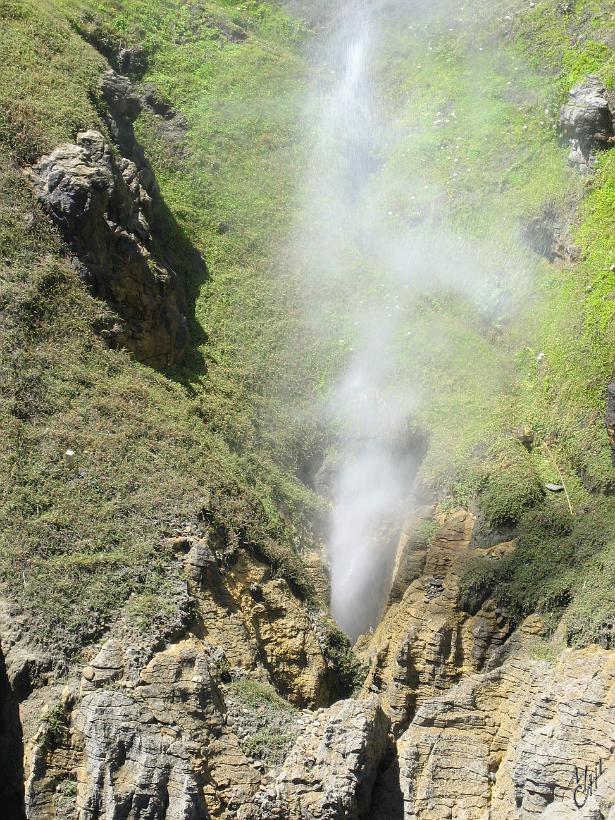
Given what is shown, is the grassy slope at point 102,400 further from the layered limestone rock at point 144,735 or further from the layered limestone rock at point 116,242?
the layered limestone rock at point 144,735

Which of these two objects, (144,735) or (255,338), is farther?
(255,338)

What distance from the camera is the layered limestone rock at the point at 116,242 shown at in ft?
71.2

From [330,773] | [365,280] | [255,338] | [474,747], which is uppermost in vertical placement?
[365,280]

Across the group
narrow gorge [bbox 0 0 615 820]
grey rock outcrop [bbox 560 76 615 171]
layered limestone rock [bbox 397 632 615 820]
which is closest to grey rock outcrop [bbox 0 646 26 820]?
narrow gorge [bbox 0 0 615 820]

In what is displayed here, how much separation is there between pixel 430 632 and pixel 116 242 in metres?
10.8

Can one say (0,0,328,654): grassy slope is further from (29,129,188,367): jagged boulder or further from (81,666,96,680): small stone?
(81,666,96,680): small stone

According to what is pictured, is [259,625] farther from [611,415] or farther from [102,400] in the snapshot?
[611,415]

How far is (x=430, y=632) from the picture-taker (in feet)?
62.2

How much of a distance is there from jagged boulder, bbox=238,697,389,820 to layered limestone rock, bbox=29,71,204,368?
9.91 metres

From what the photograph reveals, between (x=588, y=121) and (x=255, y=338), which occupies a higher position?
(x=588, y=121)

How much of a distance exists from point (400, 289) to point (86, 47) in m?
10.7

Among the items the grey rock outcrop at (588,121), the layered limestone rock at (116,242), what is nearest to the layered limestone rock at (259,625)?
the layered limestone rock at (116,242)

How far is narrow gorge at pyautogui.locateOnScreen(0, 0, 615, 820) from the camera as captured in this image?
15.5 meters

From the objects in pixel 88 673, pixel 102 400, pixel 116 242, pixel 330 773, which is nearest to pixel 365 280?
pixel 116 242
